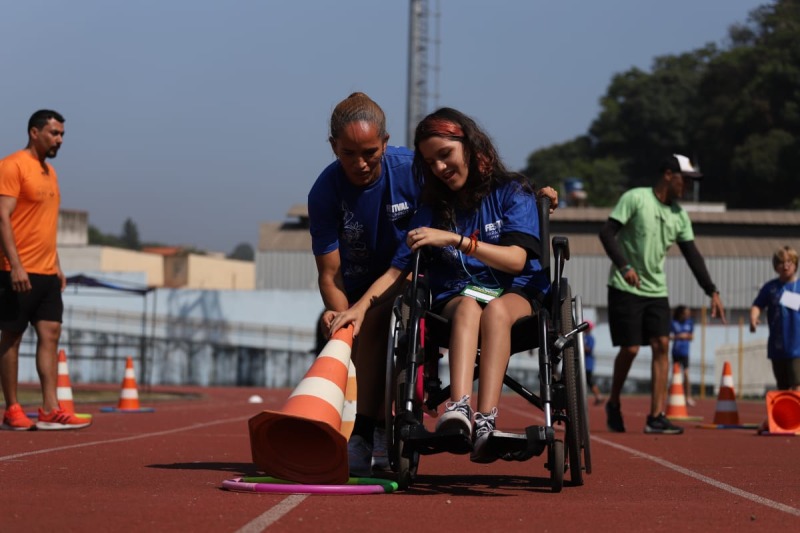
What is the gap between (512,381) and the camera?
20.7 ft

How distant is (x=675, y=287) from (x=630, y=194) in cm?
4602

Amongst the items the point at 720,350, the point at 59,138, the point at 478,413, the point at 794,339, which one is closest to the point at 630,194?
the point at 794,339

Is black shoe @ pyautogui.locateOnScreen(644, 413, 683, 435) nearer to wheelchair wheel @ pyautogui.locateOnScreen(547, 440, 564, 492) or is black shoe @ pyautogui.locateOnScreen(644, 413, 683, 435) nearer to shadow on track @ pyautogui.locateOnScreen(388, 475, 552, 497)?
shadow on track @ pyautogui.locateOnScreen(388, 475, 552, 497)

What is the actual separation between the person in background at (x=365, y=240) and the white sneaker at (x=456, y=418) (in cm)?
96

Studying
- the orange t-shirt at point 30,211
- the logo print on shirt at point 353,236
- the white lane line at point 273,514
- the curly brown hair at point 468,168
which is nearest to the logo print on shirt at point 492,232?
the curly brown hair at point 468,168

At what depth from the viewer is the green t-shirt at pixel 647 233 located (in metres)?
11.3

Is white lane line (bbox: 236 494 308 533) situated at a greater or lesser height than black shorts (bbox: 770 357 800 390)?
lesser

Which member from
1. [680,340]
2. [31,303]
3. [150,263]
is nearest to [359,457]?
[31,303]

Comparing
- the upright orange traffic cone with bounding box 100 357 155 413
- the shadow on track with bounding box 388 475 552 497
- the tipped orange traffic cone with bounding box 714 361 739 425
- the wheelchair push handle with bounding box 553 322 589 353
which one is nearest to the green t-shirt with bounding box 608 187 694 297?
the tipped orange traffic cone with bounding box 714 361 739 425

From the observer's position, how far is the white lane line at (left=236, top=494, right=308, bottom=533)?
14.3 ft

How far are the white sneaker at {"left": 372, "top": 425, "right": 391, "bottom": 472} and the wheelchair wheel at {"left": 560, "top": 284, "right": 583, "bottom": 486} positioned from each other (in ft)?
3.33

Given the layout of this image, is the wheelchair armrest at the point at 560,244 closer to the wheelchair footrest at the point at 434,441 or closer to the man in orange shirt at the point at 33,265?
the wheelchair footrest at the point at 434,441

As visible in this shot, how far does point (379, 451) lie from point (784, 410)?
6052 millimetres

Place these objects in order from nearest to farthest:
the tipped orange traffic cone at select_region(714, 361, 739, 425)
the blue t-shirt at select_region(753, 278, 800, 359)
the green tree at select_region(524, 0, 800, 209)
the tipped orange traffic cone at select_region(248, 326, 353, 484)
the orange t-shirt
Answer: the tipped orange traffic cone at select_region(248, 326, 353, 484) < the orange t-shirt < the blue t-shirt at select_region(753, 278, 800, 359) < the tipped orange traffic cone at select_region(714, 361, 739, 425) < the green tree at select_region(524, 0, 800, 209)
